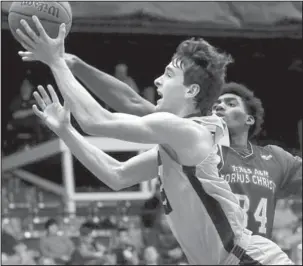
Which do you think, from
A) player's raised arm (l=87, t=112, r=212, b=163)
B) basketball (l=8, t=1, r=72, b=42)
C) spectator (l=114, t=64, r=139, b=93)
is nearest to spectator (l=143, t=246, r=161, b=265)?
spectator (l=114, t=64, r=139, b=93)

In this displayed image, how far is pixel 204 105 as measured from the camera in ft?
12.6

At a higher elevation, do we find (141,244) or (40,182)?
(40,182)

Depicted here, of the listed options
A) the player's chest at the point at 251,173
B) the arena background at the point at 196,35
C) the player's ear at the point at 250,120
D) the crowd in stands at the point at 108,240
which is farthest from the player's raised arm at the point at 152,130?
the arena background at the point at 196,35

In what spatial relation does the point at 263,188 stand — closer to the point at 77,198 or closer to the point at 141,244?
the point at 141,244

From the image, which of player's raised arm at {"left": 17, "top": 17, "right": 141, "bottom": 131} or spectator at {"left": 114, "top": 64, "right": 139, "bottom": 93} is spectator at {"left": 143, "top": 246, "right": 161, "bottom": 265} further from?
player's raised arm at {"left": 17, "top": 17, "right": 141, "bottom": 131}

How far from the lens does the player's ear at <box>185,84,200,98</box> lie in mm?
3777

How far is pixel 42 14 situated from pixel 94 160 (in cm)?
78

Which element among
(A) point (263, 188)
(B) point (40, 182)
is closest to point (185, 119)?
(A) point (263, 188)

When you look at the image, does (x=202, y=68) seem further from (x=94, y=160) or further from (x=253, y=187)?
(x=253, y=187)

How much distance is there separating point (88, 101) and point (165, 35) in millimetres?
7091

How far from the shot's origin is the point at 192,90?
3.78 m

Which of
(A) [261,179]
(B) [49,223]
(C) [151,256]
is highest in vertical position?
(A) [261,179]

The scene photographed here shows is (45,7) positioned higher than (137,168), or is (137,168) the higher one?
(45,7)

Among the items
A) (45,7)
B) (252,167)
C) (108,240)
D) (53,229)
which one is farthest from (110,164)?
(108,240)
